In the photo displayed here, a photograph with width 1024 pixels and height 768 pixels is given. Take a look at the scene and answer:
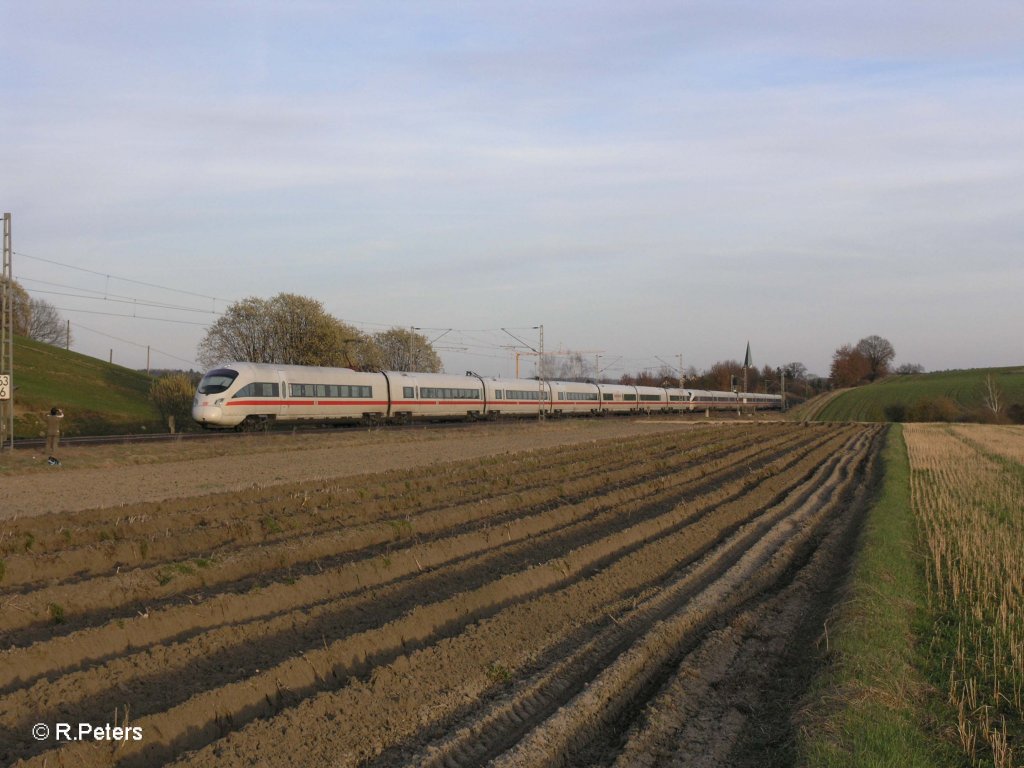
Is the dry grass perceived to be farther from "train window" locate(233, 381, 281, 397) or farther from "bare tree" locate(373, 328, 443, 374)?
"bare tree" locate(373, 328, 443, 374)

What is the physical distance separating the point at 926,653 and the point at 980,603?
2155 mm

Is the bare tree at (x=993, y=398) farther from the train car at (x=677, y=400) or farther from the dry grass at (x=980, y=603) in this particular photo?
the dry grass at (x=980, y=603)

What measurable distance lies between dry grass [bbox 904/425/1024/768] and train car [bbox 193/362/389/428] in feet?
83.8

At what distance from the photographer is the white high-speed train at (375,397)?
34.6 m

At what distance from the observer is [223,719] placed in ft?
19.7

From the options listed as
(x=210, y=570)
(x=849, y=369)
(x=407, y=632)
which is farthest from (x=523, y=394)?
(x=849, y=369)

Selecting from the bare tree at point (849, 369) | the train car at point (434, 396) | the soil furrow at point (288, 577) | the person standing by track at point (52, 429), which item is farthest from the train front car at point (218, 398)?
the bare tree at point (849, 369)

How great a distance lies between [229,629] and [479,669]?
7.97ft

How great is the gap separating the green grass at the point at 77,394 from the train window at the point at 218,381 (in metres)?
14.4

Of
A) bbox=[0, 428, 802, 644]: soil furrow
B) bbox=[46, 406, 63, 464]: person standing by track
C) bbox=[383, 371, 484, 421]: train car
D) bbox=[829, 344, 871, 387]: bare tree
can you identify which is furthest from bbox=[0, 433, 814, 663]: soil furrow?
bbox=[829, 344, 871, 387]: bare tree

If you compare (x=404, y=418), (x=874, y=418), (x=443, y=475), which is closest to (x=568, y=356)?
(x=874, y=418)

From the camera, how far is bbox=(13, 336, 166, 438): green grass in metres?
50.2

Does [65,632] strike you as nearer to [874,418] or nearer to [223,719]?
[223,719]

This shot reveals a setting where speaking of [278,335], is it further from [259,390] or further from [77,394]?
[259,390]
